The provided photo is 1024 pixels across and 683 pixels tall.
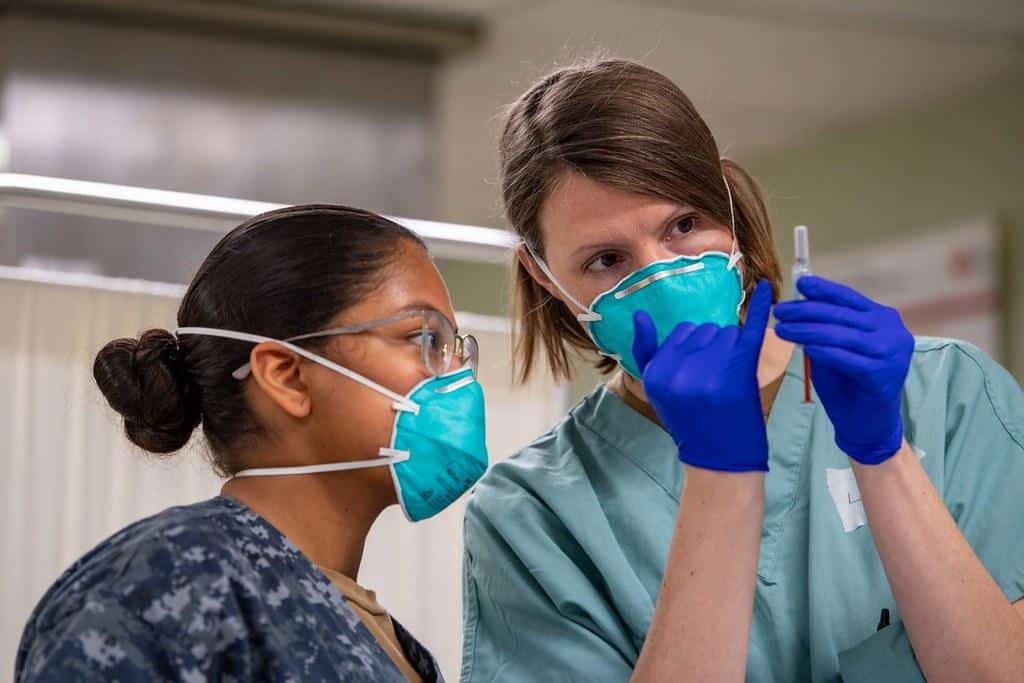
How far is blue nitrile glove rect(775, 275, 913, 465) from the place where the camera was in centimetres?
135

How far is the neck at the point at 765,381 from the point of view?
1.74 m

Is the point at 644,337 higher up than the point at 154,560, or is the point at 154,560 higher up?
the point at 644,337

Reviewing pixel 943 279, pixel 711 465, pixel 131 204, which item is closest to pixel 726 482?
pixel 711 465

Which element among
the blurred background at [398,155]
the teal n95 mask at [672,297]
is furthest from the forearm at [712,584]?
the blurred background at [398,155]

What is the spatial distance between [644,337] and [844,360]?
20cm

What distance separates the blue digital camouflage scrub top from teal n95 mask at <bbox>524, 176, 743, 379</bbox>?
18.4 inches

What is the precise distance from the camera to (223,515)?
50.9 inches

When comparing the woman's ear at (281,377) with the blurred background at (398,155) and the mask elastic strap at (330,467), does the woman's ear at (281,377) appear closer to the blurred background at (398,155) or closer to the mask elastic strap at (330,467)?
the mask elastic strap at (330,467)

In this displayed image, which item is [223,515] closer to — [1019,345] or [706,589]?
[706,589]

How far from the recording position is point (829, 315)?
4.45 feet

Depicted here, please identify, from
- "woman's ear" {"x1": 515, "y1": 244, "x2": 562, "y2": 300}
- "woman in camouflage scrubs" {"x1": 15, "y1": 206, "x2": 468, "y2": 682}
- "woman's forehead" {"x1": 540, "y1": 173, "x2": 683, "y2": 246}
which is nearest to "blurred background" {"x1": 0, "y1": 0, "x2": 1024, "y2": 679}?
"woman's ear" {"x1": 515, "y1": 244, "x2": 562, "y2": 300}

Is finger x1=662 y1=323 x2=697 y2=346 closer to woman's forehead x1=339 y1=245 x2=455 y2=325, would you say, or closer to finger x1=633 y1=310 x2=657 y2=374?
finger x1=633 y1=310 x2=657 y2=374

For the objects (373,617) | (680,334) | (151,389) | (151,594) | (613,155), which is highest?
(613,155)

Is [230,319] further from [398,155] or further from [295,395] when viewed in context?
[398,155]
